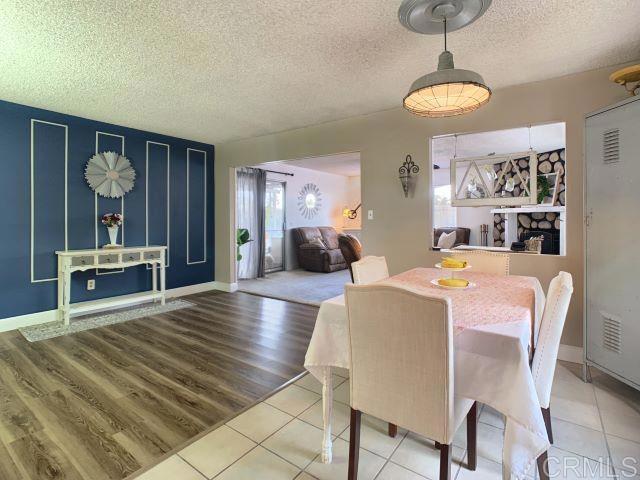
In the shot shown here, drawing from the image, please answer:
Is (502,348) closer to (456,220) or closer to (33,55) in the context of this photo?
(33,55)

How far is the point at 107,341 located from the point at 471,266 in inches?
135

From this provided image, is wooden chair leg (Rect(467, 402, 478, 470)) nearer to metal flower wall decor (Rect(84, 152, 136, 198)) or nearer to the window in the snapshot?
metal flower wall decor (Rect(84, 152, 136, 198))

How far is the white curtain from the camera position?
21.7 feet

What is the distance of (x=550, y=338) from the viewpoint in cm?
143

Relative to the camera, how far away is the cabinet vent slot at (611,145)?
7.09 feet

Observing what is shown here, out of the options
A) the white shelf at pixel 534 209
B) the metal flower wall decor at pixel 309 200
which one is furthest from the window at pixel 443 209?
the metal flower wall decor at pixel 309 200

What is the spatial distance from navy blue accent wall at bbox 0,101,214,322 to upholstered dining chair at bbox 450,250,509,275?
13.4ft

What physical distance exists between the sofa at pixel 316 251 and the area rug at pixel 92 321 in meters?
3.28

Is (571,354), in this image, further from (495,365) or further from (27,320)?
(27,320)

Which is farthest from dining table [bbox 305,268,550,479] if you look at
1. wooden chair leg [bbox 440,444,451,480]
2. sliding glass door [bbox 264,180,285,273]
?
sliding glass door [bbox 264,180,285,273]

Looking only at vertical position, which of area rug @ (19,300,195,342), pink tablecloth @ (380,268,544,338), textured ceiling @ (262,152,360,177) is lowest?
area rug @ (19,300,195,342)

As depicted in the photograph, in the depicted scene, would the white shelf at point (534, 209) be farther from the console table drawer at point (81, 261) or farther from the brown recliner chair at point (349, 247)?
the console table drawer at point (81, 261)

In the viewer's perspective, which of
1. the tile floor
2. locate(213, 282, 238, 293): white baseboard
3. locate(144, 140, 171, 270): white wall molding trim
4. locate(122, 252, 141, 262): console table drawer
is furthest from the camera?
locate(213, 282, 238, 293): white baseboard

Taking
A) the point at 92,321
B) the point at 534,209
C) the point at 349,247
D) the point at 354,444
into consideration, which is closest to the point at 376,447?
the point at 354,444
